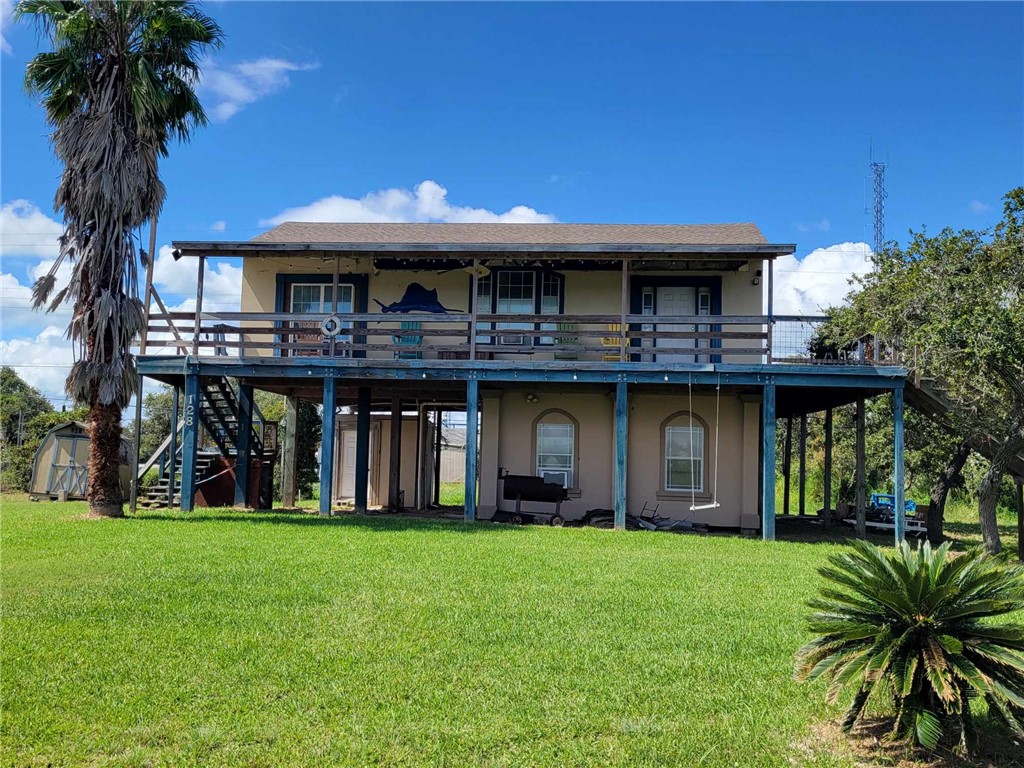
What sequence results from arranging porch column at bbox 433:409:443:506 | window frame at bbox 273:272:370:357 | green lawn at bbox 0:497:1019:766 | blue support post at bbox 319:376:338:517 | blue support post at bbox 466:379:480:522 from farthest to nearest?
1. porch column at bbox 433:409:443:506
2. window frame at bbox 273:272:370:357
3. blue support post at bbox 319:376:338:517
4. blue support post at bbox 466:379:480:522
5. green lawn at bbox 0:497:1019:766

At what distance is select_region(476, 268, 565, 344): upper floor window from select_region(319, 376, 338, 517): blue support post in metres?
3.76

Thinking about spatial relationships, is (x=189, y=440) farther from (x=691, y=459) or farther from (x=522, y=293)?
(x=691, y=459)

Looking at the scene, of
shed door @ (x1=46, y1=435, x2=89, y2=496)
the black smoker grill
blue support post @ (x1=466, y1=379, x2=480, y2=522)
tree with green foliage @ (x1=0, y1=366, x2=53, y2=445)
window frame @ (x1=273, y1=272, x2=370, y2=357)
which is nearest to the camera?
blue support post @ (x1=466, y1=379, x2=480, y2=522)

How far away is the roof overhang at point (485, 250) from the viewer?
15.4 m

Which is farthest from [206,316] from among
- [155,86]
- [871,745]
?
[871,745]

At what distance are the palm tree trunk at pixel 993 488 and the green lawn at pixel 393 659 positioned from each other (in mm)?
5599

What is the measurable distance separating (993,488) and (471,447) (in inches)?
370

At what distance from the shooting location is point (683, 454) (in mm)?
18281

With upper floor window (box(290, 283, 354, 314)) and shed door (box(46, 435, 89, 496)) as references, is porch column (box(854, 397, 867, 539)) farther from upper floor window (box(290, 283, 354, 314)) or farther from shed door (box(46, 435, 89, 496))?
shed door (box(46, 435, 89, 496))

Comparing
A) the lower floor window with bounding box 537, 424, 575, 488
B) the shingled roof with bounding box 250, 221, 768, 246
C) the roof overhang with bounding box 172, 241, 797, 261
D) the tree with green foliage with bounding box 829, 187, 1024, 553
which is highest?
the shingled roof with bounding box 250, 221, 768, 246

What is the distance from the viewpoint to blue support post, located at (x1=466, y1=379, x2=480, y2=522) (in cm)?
1602

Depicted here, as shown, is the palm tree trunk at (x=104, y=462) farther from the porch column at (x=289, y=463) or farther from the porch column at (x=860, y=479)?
the porch column at (x=860, y=479)

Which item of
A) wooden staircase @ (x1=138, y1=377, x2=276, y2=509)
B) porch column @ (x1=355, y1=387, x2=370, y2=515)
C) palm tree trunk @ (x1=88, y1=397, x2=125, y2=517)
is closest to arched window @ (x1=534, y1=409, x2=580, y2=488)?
porch column @ (x1=355, y1=387, x2=370, y2=515)

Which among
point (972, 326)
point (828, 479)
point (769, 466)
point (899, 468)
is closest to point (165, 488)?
point (769, 466)
